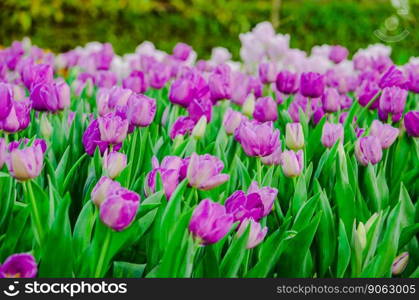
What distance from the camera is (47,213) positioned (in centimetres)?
124

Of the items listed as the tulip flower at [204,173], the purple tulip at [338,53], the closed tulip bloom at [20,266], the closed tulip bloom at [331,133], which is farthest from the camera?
the purple tulip at [338,53]

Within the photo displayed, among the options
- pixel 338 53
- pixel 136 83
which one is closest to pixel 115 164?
pixel 136 83

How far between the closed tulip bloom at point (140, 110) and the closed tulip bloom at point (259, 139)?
27cm

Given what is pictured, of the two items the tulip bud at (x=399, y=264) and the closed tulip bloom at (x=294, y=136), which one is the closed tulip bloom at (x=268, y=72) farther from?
the tulip bud at (x=399, y=264)

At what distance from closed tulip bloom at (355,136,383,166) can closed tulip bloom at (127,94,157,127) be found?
55 centimetres

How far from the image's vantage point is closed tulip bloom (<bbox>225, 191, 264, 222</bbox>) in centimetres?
121

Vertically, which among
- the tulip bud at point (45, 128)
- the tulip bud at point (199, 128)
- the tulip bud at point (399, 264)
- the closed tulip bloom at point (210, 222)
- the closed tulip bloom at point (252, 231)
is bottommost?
the tulip bud at point (399, 264)

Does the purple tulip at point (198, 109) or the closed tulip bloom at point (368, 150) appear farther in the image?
the purple tulip at point (198, 109)

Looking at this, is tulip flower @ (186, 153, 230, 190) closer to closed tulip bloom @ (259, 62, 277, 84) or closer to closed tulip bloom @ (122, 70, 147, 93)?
closed tulip bloom @ (122, 70, 147, 93)

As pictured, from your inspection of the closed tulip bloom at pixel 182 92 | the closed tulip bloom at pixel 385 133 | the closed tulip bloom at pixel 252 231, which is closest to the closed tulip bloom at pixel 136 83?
the closed tulip bloom at pixel 182 92

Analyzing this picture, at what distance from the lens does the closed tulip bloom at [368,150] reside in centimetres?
162

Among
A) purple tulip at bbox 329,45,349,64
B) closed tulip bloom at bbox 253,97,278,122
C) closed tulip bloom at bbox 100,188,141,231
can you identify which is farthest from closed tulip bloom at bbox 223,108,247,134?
purple tulip at bbox 329,45,349,64

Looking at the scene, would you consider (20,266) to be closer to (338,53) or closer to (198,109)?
(198,109)

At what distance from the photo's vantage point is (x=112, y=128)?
1508 millimetres
